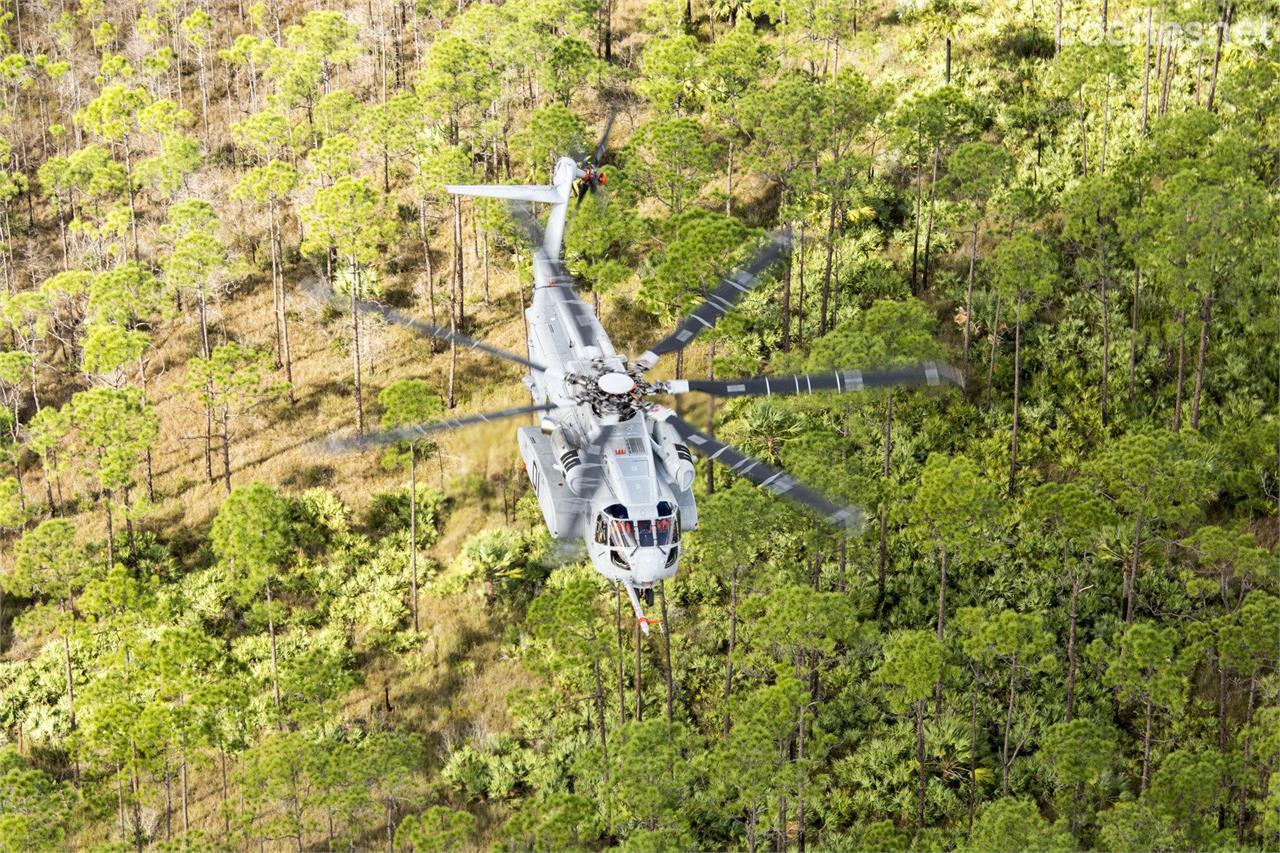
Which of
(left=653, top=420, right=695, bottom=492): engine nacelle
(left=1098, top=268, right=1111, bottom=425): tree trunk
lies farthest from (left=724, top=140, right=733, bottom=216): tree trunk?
(left=653, top=420, right=695, bottom=492): engine nacelle

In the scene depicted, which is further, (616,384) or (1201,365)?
(1201,365)

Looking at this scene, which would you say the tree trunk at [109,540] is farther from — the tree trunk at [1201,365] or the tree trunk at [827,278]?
the tree trunk at [1201,365]

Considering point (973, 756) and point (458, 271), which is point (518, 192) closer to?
point (458, 271)

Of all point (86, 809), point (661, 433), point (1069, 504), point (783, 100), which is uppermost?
point (783, 100)

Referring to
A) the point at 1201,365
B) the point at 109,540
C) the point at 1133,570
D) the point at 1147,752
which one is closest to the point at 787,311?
the point at 1201,365

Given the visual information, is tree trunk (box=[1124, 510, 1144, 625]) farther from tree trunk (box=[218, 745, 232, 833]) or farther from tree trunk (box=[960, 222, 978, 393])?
tree trunk (box=[218, 745, 232, 833])

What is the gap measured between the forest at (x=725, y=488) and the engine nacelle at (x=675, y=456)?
385cm

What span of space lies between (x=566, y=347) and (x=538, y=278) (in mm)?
3658

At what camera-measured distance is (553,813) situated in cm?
4288

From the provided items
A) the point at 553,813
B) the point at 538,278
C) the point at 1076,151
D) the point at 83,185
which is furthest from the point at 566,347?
the point at 83,185

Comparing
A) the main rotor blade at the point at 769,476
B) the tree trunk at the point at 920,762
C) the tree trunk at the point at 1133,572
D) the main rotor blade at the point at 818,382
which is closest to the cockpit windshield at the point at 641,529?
the main rotor blade at the point at 769,476

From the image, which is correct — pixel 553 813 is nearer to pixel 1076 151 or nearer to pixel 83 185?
pixel 1076 151

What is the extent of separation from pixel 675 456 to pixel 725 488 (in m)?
18.5

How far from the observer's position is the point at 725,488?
2146 inches
